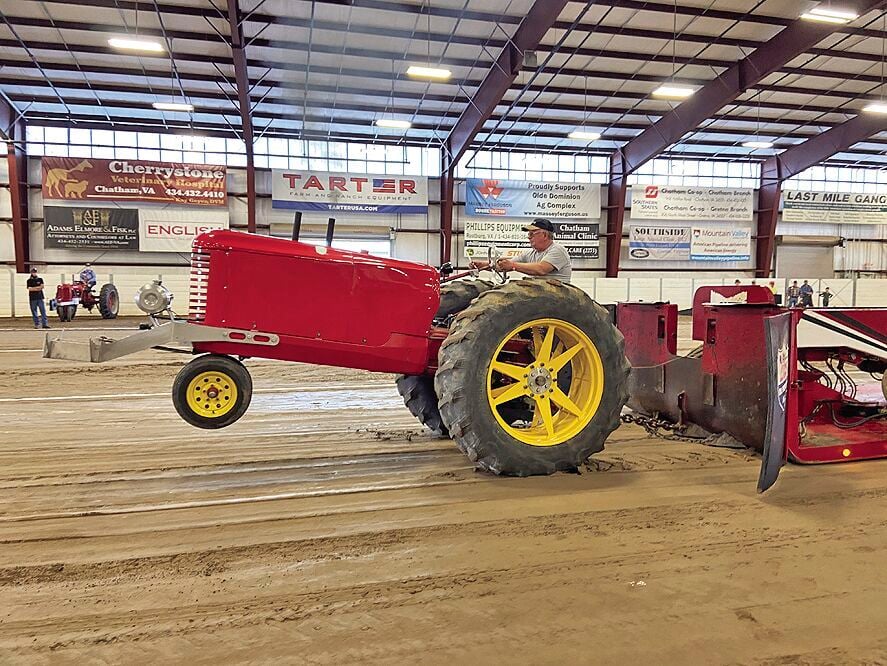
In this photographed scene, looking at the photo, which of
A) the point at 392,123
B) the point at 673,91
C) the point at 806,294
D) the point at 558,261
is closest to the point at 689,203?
the point at 806,294

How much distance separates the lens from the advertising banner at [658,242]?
23484mm

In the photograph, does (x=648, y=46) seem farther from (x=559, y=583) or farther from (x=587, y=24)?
(x=559, y=583)

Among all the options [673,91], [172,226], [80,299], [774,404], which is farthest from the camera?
[172,226]

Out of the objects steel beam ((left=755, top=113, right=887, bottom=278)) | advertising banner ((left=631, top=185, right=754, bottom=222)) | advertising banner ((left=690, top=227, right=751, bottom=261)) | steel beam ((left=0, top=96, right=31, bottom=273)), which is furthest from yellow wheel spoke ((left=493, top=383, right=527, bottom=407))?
steel beam ((left=755, top=113, right=887, bottom=278))

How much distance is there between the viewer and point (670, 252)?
23625 mm

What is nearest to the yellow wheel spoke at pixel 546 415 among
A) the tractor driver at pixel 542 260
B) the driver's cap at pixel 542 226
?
the tractor driver at pixel 542 260

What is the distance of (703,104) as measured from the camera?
18406mm

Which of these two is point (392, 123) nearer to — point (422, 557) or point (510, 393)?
point (510, 393)

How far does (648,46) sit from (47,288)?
1881 cm

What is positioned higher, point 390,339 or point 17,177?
point 17,177

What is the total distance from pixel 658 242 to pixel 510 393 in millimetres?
22025

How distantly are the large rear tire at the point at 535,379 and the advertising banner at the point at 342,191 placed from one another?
718 inches

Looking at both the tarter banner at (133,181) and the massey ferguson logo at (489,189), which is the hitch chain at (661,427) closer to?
the massey ferguson logo at (489,189)

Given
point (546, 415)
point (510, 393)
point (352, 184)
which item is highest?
point (352, 184)
